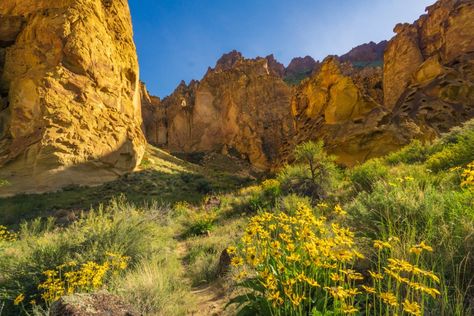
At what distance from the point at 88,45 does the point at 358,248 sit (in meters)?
22.7

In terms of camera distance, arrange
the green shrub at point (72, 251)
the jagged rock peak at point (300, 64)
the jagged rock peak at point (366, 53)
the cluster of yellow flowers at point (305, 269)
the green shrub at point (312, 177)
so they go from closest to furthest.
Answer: the cluster of yellow flowers at point (305, 269), the green shrub at point (72, 251), the green shrub at point (312, 177), the jagged rock peak at point (366, 53), the jagged rock peak at point (300, 64)

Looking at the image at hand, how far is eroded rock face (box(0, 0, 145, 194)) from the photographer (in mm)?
16281

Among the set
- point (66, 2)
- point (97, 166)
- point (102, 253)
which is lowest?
point (102, 253)

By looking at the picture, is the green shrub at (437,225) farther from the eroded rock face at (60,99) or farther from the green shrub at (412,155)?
the eroded rock face at (60,99)

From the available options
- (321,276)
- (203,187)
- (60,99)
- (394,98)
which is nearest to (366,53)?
(394,98)

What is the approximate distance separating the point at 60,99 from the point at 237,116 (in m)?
33.4

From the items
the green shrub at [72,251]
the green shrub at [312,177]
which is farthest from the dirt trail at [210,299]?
the green shrub at [312,177]

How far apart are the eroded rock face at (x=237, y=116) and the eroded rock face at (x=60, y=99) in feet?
85.4

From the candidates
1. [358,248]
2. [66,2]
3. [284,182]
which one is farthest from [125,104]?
[358,248]

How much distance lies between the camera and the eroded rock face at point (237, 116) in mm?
45750

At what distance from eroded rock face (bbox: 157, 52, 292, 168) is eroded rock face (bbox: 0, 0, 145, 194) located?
85.4 ft

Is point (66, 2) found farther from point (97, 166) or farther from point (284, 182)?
point (284, 182)

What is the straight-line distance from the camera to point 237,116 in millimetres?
48344

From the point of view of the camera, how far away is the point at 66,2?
19312 mm
